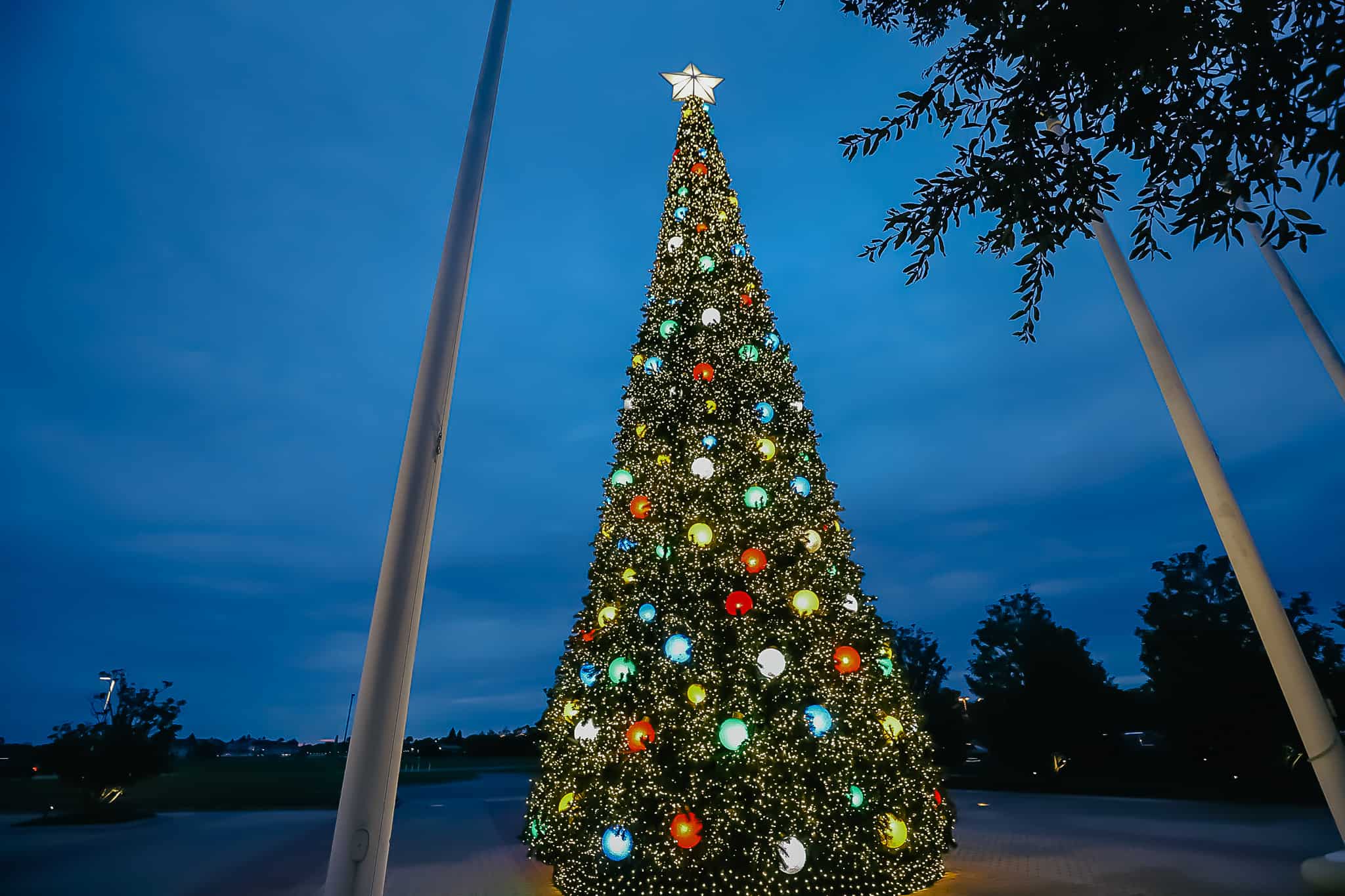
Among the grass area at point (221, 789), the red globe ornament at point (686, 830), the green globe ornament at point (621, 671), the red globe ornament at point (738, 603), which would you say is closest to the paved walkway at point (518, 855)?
the grass area at point (221, 789)

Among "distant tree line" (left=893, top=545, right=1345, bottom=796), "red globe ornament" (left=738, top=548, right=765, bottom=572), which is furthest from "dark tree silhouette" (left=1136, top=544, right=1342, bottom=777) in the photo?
"red globe ornament" (left=738, top=548, right=765, bottom=572)

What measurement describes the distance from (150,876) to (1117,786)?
17.6 m

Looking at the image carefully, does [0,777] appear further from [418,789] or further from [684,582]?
[684,582]

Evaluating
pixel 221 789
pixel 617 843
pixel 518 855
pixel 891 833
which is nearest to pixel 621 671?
pixel 617 843

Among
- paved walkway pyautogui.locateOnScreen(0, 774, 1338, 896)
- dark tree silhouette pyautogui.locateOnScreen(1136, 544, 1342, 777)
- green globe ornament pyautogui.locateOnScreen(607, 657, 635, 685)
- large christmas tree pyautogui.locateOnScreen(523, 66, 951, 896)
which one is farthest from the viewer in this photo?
dark tree silhouette pyautogui.locateOnScreen(1136, 544, 1342, 777)

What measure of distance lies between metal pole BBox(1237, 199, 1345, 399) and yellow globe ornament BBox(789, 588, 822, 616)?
5.59 m

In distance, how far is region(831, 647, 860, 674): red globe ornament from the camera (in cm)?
600

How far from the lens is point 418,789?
18.3 metres

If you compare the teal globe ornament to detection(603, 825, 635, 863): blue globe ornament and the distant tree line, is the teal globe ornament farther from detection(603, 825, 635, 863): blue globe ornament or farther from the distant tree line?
the distant tree line

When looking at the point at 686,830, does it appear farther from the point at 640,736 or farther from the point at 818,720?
the point at 818,720

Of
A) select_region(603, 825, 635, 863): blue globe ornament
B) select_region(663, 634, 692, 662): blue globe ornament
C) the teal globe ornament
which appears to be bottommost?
select_region(603, 825, 635, 863): blue globe ornament

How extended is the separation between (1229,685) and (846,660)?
1109cm

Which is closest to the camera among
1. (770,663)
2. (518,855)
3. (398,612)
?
(398,612)

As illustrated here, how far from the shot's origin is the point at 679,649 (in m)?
5.73
